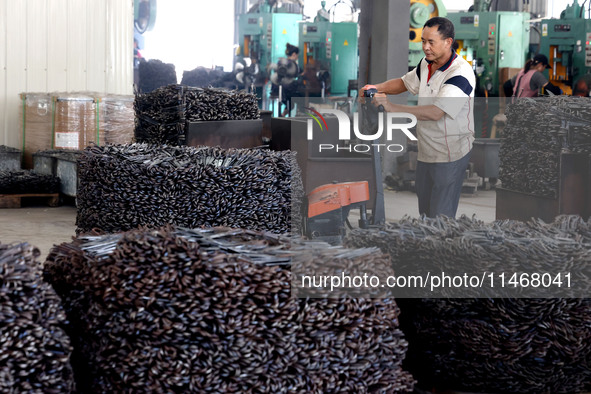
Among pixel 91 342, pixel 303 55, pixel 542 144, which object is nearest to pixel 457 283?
pixel 542 144

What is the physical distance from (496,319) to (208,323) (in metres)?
0.94

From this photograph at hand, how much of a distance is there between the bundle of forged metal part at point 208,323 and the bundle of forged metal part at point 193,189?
5.06 feet

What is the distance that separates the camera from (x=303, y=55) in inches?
530

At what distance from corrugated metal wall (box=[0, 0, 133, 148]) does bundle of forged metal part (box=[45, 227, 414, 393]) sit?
6.51m

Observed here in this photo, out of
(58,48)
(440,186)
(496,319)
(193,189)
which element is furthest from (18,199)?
(496,319)

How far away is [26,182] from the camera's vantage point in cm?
718

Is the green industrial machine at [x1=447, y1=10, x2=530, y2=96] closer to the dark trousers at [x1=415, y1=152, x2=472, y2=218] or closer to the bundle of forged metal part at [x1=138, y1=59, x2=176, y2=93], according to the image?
the bundle of forged metal part at [x1=138, y1=59, x2=176, y2=93]

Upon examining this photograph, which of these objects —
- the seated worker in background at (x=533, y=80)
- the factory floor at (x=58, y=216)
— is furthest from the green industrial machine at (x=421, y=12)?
the factory floor at (x=58, y=216)

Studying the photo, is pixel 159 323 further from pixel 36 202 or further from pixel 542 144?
pixel 36 202

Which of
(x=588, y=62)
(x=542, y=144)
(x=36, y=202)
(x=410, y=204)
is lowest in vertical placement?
(x=36, y=202)

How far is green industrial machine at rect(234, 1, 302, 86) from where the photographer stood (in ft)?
43.5

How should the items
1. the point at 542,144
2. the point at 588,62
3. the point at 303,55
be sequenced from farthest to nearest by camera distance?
1. the point at 303,55
2. the point at 588,62
3. the point at 542,144

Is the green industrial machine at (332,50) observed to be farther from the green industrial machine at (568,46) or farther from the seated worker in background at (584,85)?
the seated worker in background at (584,85)

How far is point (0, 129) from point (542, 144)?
22.0 feet
